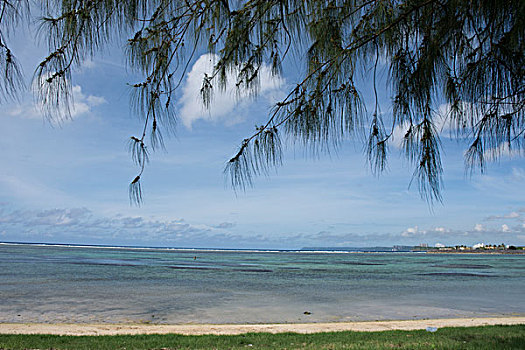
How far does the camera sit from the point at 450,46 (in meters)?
2.73

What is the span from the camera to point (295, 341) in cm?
676

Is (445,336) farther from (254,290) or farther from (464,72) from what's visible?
(254,290)

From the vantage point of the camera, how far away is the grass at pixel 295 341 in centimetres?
608

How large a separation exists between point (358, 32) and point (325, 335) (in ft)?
20.0

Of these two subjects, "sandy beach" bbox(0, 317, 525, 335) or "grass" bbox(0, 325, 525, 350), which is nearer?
"grass" bbox(0, 325, 525, 350)

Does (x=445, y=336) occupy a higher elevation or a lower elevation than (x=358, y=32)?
lower

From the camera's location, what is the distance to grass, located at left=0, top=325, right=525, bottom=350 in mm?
6080

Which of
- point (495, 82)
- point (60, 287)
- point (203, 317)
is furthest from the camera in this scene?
point (60, 287)

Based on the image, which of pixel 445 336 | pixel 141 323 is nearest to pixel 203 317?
pixel 141 323

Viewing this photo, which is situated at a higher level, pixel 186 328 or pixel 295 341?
pixel 295 341

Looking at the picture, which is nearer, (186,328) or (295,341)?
(295,341)

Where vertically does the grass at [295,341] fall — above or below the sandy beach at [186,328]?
above

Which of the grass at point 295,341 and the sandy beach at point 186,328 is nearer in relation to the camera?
the grass at point 295,341

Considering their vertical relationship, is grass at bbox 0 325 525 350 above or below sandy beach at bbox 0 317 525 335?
above
